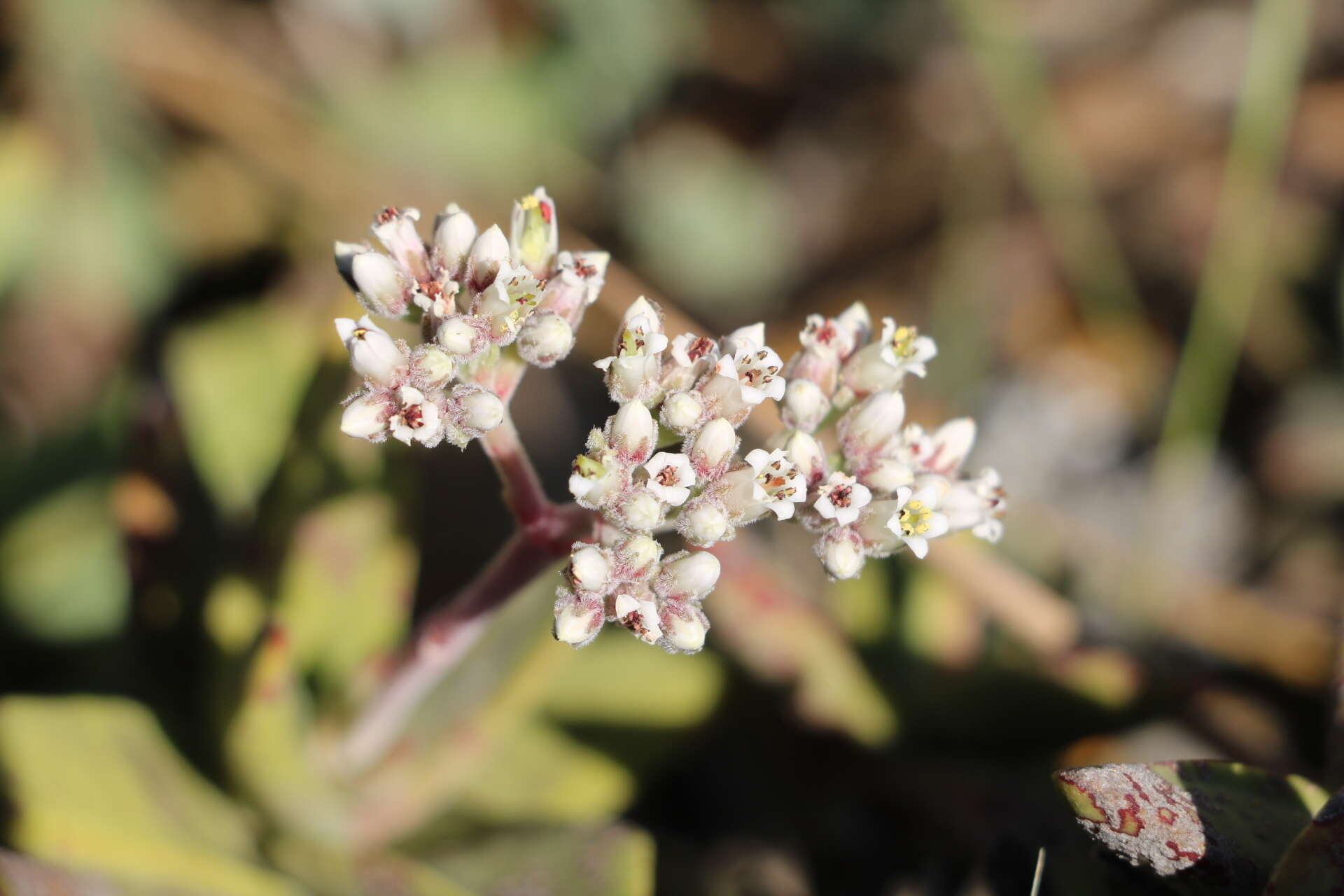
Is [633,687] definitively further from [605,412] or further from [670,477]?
[605,412]

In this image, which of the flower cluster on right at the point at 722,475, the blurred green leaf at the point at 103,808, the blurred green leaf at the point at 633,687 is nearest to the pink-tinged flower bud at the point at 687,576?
the flower cluster on right at the point at 722,475

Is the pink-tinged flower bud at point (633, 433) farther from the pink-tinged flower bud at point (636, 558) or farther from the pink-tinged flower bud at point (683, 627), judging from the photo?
the pink-tinged flower bud at point (683, 627)

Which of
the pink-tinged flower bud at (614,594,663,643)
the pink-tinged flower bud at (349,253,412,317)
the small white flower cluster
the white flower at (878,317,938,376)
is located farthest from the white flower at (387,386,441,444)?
the white flower at (878,317,938,376)

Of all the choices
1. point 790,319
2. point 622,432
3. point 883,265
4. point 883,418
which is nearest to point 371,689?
point 622,432

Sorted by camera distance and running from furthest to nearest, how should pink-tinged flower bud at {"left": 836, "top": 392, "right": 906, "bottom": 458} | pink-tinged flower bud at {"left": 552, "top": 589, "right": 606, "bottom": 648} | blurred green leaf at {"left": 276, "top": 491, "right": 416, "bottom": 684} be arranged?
blurred green leaf at {"left": 276, "top": 491, "right": 416, "bottom": 684}
pink-tinged flower bud at {"left": 836, "top": 392, "right": 906, "bottom": 458}
pink-tinged flower bud at {"left": 552, "top": 589, "right": 606, "bottom": 648}

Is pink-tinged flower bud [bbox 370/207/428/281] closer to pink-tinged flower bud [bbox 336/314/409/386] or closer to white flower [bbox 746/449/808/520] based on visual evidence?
pink-tinged flower bud [bbox 336/314/409/386]

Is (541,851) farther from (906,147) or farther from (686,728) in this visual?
(906,147)
